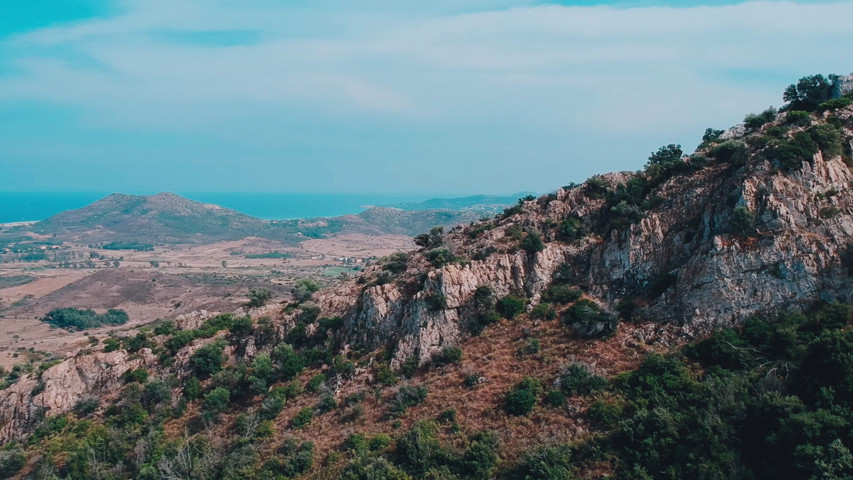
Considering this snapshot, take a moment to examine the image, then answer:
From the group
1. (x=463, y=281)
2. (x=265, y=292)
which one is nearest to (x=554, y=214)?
(x=463, y=281)

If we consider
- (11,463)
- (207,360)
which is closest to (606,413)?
(207,360)

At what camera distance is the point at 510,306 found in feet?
107

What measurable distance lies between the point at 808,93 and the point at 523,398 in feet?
112

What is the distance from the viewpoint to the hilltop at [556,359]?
2202cm

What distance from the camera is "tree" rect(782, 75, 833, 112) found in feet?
129

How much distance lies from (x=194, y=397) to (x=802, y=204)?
1481 inches

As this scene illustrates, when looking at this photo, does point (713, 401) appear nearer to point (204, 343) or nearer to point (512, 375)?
point (512, 375)

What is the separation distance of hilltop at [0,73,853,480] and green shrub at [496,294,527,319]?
5.4 inches

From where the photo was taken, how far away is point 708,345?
2536 centimetres

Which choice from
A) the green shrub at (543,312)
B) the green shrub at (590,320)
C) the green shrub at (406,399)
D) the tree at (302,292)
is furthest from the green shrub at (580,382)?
the tree at (302,292)

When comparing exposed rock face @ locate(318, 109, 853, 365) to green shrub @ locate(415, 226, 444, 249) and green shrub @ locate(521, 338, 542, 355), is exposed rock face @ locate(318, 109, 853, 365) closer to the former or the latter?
green shrub @ locate(415, 226, 444, 249)

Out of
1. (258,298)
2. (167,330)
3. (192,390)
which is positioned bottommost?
(192,390)

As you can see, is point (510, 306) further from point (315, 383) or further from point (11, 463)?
point (11, 463)

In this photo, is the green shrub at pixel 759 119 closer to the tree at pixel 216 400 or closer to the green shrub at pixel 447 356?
the green shrub at pixel 447 356
